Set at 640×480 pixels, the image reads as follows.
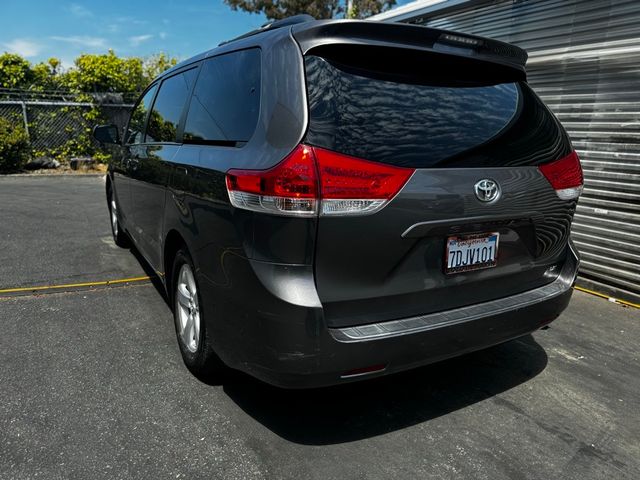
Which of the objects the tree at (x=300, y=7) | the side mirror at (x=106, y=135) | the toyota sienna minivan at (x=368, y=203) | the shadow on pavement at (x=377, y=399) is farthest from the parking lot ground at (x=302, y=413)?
the tree at (x=300, y=7)

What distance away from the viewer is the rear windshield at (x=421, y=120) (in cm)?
203

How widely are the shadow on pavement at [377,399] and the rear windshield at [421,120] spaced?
1.35 metres

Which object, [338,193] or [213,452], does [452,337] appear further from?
[213,452]

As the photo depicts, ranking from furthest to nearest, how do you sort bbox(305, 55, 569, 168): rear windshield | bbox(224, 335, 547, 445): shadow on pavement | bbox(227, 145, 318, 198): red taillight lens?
1. bbox(224, 335, 547, 445): shadow on pavement
2. bbox(305, 55, 569, 168): rear windshield
3. bbox(227, 145, 318, 198): red taillight lens

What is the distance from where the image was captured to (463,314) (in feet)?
7.62

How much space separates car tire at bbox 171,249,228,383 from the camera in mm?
2678

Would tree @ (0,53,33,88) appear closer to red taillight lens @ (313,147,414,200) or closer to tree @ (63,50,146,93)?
tree @ (63,50,146,93)

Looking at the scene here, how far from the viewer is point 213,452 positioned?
89.2 inches

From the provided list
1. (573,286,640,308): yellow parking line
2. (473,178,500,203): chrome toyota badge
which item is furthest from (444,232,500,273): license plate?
(573,286,640,308): yellow parking line

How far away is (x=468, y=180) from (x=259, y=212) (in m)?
0.97

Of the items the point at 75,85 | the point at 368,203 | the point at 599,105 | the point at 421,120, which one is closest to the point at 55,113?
the point at 75,85

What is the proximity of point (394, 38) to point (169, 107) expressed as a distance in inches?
81.8

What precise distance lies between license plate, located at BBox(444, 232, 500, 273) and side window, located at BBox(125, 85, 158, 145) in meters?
3.07

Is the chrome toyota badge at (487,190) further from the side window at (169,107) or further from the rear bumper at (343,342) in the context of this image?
the side window at (169,107)
